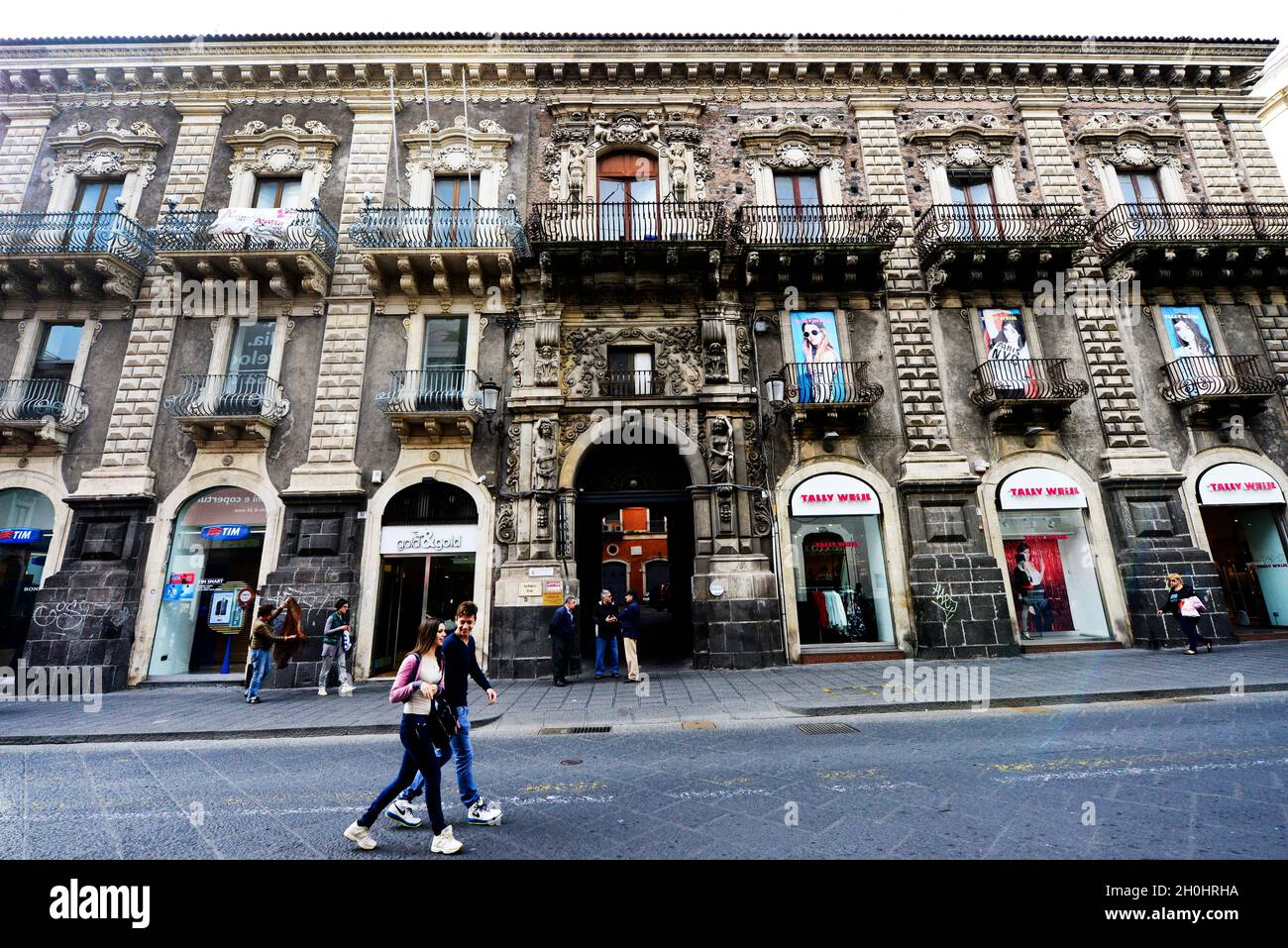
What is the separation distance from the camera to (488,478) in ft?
45.3

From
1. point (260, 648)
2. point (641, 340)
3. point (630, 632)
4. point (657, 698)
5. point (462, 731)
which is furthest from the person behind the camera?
point (641, 340)

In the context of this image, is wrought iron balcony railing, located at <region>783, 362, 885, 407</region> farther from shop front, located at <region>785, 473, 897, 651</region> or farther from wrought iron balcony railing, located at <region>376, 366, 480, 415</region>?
wrought iron balcony railing, located at <region>376, 366, 480, 415</region>

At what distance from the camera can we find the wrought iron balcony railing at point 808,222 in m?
14.9

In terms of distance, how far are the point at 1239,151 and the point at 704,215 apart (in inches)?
674

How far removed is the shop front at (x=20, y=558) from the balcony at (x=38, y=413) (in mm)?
1253

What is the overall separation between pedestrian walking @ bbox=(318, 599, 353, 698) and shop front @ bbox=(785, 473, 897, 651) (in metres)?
10.2

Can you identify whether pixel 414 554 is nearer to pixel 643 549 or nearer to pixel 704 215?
pixel 704 215

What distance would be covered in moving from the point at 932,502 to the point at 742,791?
11.0 m

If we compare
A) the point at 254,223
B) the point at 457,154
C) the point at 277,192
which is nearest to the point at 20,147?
the point at 277,192

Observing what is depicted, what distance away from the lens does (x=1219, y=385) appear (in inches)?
564

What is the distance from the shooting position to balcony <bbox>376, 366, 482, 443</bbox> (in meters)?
13.5

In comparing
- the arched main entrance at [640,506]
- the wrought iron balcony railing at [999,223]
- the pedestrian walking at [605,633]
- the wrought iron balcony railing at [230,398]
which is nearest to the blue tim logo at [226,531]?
the wrought iron balcony railing at [230,398]

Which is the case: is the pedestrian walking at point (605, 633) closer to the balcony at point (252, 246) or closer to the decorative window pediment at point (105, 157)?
the balcony at point (252, 246)

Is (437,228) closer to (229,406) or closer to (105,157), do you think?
(229,406)
